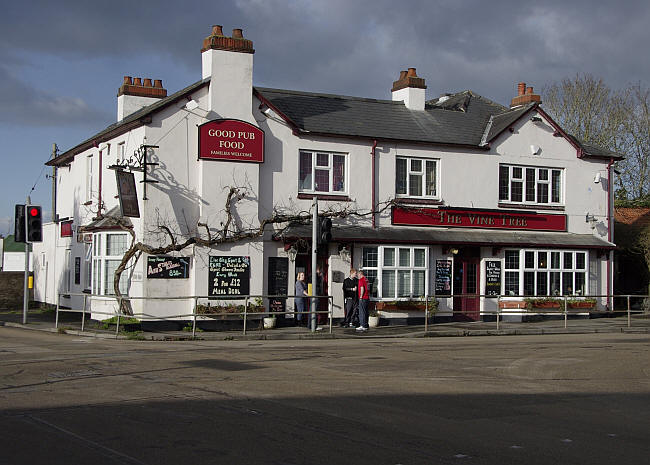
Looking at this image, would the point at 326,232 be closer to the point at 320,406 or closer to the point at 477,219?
the point at 477,219

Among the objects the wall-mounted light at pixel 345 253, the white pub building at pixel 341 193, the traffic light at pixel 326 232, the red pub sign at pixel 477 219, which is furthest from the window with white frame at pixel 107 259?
the red pub sign at pixel 477 219

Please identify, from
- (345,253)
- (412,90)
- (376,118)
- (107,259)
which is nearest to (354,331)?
(345,253)

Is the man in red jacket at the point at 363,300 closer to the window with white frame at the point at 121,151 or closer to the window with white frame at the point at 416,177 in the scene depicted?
the window with white frame at the point at 416,177

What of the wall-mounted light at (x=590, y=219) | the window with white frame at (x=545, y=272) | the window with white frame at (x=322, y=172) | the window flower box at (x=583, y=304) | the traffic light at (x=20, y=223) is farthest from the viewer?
the wall-mounted light at (x=590, y=219)

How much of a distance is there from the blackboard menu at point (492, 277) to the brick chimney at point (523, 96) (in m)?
6.65

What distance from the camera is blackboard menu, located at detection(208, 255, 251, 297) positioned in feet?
80.8

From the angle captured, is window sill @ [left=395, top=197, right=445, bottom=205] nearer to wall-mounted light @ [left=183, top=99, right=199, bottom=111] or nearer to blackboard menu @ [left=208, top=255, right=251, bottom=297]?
blackboard menu @ [left=208, top=255, right=251, bottom=297]

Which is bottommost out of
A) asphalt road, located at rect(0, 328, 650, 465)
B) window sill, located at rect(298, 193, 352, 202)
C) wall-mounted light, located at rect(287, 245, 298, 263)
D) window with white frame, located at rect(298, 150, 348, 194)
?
asphalt road, located at rect(0, 328, 650, 465)

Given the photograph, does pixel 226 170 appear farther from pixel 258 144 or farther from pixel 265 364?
pixel 265 364

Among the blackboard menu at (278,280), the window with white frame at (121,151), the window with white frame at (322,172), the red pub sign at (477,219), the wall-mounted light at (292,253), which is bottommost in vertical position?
the blackboard menu at (278,280)

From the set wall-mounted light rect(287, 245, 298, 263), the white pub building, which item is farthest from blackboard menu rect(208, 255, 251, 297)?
wall-mounted light rect(287, 245, 298, 263)

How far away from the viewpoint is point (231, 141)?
81.3 feet

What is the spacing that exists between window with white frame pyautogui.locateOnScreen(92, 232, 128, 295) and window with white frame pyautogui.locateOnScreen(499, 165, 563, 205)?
43.0 ft

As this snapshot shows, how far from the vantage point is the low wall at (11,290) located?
34406mm
